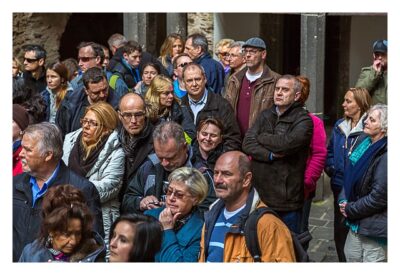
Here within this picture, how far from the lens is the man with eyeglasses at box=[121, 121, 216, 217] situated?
17.0ft

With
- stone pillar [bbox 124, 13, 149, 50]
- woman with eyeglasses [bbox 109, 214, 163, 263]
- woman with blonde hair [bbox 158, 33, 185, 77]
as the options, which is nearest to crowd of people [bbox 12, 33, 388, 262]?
woman with eyeglasses [bbox 109, 214, 163, 263]

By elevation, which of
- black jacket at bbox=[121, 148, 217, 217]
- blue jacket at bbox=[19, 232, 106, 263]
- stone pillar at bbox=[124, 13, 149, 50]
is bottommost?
blue jacket at bbox=[19, 232, 106, 263]

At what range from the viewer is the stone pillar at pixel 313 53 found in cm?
878

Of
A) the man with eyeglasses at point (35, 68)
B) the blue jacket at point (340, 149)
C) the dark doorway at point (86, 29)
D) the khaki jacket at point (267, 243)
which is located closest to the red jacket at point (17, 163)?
the khaki jacket at point (267, 243)

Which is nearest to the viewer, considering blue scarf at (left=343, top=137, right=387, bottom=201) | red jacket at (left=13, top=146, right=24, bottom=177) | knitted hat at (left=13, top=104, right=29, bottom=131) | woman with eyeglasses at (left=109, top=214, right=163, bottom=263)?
woman with eyeglasses at (left=109, top=214, right=163, bottom=263)

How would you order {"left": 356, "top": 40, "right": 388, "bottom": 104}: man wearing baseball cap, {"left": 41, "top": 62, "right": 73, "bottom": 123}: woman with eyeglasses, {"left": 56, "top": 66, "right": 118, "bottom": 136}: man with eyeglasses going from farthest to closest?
{"left": 41, "top": 62, "right": 73, "bottom": 123}: woman with eyeglasses
{"left": 356, "top": 40, "right": 388, "bottom": 104}: man wearing baseball cap
{"left": 56, "top": 66, "right": 118, "bottom": 136}: man with eyeglasses

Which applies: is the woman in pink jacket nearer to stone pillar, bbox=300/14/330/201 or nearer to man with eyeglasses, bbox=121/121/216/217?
man with eyeglasses, bbox=121/121/216/217

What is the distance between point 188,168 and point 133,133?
1191 mm

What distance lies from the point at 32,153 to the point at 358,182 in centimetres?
228

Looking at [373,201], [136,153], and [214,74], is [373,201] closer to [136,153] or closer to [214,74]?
[136,153]

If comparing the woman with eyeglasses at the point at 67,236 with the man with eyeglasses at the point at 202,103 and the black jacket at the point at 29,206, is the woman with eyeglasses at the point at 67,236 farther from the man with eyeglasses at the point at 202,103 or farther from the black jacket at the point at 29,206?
the man with eyeglasses at the point at 202,103
